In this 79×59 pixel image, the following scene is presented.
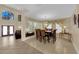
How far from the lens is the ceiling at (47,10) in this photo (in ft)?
8.55

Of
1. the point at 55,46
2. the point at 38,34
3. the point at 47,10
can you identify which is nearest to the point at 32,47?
the point at 38,34

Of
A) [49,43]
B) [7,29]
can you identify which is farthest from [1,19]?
[49,43]

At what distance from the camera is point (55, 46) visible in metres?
2.68

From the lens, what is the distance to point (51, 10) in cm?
263

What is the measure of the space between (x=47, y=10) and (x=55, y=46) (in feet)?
2.94

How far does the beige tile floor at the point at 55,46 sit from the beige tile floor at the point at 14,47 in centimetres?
11

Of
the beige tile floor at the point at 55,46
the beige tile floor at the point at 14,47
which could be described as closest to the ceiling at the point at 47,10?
the beige tile floor at the point at 55,46

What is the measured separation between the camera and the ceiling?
261cm

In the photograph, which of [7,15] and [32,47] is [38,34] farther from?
[7,15]

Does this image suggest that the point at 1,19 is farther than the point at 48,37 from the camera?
No

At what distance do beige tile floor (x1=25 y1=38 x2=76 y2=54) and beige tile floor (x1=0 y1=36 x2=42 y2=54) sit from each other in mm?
110
